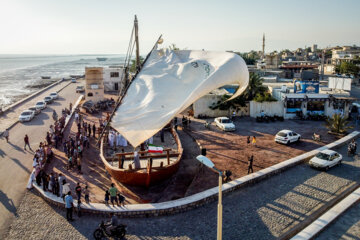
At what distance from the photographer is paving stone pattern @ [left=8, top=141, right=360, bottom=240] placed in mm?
12844

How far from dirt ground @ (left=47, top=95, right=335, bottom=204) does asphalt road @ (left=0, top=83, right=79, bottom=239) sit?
2192mm

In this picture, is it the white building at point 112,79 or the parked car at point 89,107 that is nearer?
the parked car at point 89,107

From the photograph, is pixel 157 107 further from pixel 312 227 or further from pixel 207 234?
pixel 312 227

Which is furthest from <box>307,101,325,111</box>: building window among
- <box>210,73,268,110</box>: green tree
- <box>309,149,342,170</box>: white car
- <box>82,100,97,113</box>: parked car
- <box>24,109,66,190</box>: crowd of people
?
<box>24,109,66,190</box>: crowd of people

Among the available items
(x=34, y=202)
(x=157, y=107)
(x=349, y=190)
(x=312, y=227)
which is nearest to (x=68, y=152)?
(x=34, y=202)

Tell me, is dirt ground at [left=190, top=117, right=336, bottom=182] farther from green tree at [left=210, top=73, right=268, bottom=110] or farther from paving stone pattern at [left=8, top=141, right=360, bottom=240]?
paving stone pattern at [left=8, top=141, right=360, bottom=240]

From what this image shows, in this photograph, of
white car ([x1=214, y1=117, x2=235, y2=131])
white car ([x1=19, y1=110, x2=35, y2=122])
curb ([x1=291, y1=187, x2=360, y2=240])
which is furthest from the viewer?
white car ([x1=19, y1=110, x2=35, y2=122])

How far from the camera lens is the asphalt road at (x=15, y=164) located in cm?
1535

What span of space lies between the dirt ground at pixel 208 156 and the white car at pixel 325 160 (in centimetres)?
263

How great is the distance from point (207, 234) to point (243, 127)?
20411 millimetres

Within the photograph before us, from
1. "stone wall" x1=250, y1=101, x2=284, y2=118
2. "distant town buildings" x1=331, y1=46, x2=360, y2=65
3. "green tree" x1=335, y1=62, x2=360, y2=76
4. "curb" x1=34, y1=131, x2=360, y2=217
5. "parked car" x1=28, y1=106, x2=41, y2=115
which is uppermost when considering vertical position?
"distant town buildings" x1=331, y1=46, x2=360, y2=65

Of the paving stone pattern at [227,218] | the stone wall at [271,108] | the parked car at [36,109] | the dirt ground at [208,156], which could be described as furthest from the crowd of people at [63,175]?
the stone wall at [271,108]

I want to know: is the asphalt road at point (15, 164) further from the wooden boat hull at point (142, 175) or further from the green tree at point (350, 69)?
the green tree at point (350, 69)

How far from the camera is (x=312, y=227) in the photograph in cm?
1284
